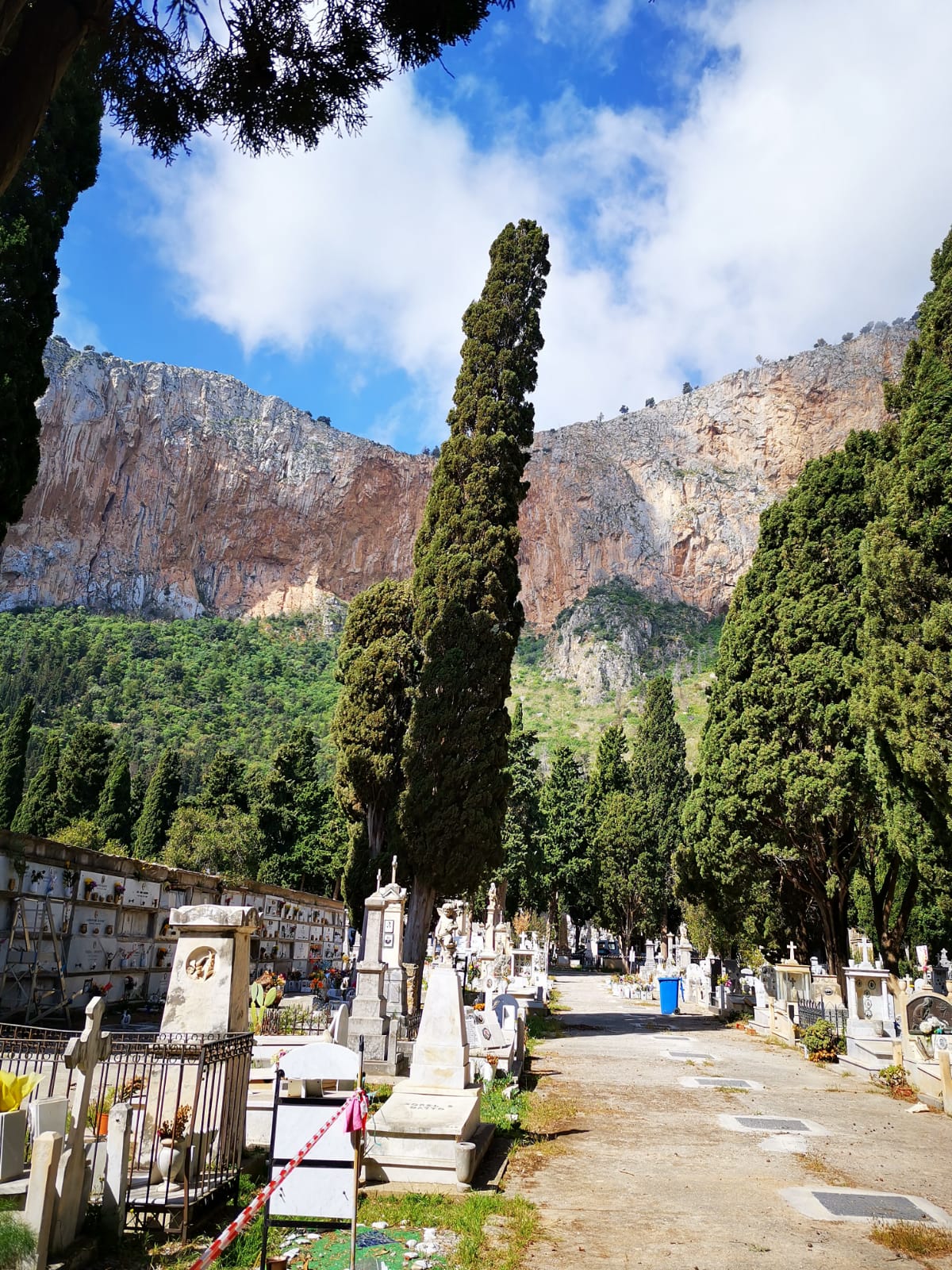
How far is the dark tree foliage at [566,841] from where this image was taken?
4403cm

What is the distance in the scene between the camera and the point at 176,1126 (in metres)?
5.47

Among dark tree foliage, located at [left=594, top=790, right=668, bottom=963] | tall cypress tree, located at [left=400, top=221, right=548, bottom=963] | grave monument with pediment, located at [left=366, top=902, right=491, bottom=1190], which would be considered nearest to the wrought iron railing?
tall cypress tree, located at [left=400, top=221, right=548, bottom=963]

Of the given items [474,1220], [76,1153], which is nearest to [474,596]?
[474,1220]

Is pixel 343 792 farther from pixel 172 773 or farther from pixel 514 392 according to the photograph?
pixel 172 773

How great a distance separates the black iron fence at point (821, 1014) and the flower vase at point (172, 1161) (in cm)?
1346

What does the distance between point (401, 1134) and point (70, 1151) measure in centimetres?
283

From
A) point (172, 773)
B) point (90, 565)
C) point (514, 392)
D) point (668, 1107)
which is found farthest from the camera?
point (90, 565)

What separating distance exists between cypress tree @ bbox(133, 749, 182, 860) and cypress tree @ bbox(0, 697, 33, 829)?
5.78 meters

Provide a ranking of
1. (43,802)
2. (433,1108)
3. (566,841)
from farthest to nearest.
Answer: (566,841) → (43,802) → (433,1108)

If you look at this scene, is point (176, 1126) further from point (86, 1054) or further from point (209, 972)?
point (209, 972)

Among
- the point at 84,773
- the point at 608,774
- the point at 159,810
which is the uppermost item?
the point at 608,774

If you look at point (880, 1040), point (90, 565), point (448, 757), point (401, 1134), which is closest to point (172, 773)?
point (448, 757)

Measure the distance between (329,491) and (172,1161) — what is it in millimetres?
112948

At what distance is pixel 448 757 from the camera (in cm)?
1806
